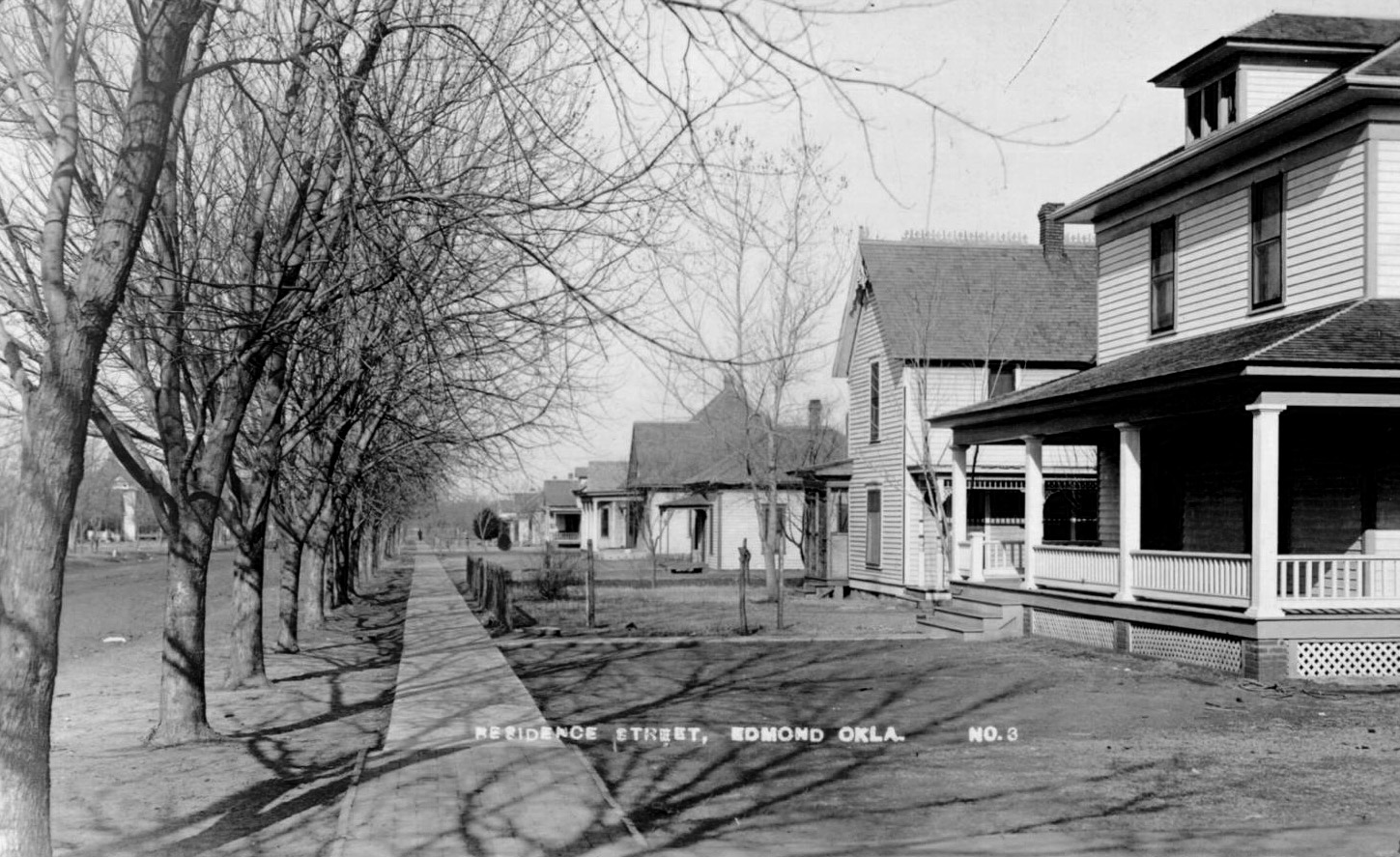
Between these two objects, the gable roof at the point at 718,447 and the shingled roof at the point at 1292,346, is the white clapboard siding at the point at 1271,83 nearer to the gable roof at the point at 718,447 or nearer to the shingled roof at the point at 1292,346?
the shingled roof at the point at 1292,346

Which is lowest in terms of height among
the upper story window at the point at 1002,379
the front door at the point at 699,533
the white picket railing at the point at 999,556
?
the front door at the point at 699,533

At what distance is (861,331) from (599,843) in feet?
90.6

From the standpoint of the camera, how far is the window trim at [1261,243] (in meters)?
17.9

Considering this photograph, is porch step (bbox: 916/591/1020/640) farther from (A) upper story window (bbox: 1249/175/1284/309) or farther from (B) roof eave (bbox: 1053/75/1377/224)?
(B) roof eave (bbox: 1053/75/1377/224)

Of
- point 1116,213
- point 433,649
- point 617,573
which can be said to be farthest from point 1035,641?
point 617,573

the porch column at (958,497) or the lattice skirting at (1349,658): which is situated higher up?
the porch column at (958,497)

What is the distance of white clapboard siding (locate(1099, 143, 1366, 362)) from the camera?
54.5 ft

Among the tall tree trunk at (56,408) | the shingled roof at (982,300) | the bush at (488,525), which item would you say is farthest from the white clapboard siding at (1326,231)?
the bush at (488,525)

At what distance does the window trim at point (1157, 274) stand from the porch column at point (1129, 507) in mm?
2791

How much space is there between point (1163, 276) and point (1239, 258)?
2327mm

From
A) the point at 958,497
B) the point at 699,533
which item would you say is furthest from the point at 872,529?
the point at 699,533

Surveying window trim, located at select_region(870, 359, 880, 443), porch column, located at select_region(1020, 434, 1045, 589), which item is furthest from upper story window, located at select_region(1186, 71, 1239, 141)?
window trim, located at select_region(870, 359, 880, 443)

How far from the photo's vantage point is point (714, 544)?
5422 centimetres

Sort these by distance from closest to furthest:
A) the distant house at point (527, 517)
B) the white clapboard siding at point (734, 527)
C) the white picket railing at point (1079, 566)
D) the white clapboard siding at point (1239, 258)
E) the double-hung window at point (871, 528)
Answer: the white clapboard siding at point (1239, 258) → the white picket railing at point (1079, 566) → the double-hung window at point (871, 528) → the white clapboard siding at point (734, 527) → the distant house at point (527, 517)
